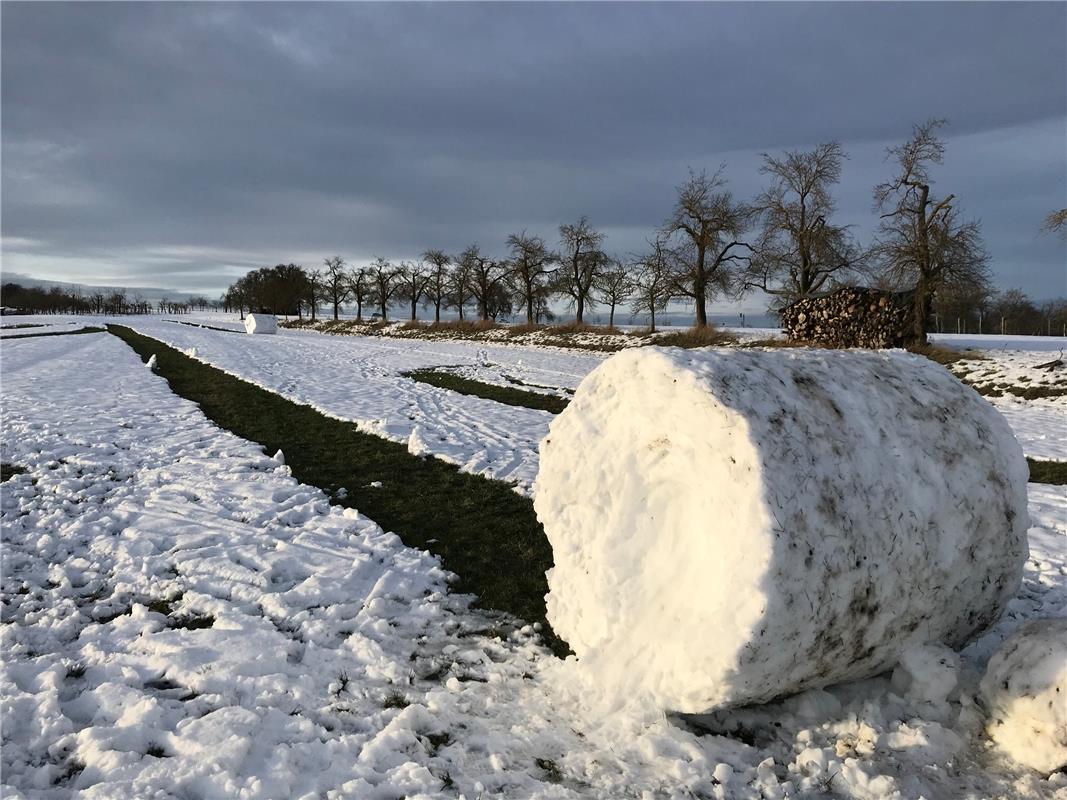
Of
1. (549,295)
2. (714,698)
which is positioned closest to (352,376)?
(714,698)

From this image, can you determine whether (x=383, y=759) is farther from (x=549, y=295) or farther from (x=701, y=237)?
(x=549, y=295)

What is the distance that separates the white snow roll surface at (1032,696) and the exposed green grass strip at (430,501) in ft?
8.10

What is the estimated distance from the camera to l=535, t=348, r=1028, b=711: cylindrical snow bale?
2.89 meters

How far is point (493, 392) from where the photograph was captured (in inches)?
603

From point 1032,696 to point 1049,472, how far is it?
707 centimetres

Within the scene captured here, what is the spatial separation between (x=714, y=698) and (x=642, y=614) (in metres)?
0.61

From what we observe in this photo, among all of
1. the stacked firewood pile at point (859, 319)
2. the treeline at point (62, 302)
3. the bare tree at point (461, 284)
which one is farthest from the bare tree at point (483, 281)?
the treeline at point (62, 302)

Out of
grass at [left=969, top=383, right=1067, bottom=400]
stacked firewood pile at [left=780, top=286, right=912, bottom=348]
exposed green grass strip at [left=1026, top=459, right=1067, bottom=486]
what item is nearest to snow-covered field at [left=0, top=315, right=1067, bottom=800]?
exposed green grass strip at [left=1026, top=459, right=1067, bottom=486]

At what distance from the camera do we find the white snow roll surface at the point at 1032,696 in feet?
9.23

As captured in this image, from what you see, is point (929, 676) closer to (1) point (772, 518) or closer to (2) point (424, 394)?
(1) point (772, 518)

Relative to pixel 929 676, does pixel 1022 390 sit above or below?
above

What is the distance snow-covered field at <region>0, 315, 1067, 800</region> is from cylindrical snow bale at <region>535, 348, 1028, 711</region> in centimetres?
32

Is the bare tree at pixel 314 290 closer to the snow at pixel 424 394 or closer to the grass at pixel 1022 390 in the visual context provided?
the snow at pixel 424 394

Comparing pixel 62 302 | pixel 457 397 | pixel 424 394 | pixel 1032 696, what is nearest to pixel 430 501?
pixel 1032 696
